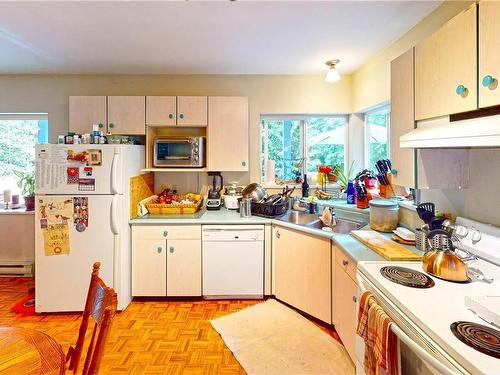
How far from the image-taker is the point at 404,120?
1771 millimetres

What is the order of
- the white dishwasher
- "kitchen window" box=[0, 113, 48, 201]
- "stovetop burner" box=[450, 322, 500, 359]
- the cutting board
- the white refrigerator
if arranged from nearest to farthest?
1. "stovetop burner" box=[450, 322, 500, 359]
2. the cutting board
3. the white refrigerator
4. the white dishwasher
5. "kitchen window" box=[0, 113, 48, 201]

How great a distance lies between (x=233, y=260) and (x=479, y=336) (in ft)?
6.96

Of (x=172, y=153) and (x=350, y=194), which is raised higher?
(x=172, y=153)

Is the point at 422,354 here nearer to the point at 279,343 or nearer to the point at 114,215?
the point at 279,343

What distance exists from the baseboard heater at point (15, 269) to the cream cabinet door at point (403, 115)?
3.93m

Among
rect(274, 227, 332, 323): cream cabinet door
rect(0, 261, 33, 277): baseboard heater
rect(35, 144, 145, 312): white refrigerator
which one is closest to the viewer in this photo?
rect(274, 227, 332, 323): cream cabinet door

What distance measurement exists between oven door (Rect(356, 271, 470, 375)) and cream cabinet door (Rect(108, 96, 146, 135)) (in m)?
2.63

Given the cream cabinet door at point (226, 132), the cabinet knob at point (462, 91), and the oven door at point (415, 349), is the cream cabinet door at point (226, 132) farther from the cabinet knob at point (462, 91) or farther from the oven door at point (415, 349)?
the cabinet knob at point (462, 91)

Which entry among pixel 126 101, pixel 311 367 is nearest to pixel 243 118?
pixel 126 101

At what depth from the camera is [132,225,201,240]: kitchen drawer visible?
9.30 feet

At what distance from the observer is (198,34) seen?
2365 mm

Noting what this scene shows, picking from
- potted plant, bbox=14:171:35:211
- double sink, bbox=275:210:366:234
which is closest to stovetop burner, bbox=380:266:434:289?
double sink, bbox=275:210:366:234

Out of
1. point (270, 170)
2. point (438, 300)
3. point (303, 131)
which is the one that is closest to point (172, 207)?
point (270, 170)

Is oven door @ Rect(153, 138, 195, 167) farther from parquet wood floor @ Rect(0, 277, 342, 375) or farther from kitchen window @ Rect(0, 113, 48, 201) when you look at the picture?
kitchen window @ Rect(0, 113, 48, 201)
